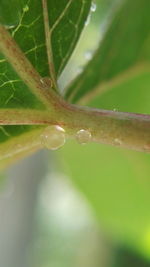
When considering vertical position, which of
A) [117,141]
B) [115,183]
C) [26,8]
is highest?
[26,8]

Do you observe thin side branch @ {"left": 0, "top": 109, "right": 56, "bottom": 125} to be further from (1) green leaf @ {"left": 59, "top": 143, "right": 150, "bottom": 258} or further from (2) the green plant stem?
(1) green leaf @ {"left": 59, "top": 143, "right": 150, "bottom": 258}

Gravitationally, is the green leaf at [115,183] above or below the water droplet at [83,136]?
below

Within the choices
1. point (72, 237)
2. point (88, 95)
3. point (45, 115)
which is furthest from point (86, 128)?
point (72, 237)

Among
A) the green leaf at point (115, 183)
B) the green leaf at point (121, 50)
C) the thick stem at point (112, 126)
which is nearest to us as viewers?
the thick stem at point (112, 126)

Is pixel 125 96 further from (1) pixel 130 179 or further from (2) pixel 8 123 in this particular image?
(2) pixel 8 123

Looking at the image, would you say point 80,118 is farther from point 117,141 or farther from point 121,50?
point 121,50

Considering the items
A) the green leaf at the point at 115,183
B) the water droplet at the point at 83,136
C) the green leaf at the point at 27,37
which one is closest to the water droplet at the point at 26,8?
the green leaf at the point at 27,37

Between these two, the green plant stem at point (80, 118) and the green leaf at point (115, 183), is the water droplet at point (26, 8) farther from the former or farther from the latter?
the green leaf at point (115, 183)

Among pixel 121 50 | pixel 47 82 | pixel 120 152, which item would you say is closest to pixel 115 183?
pixel 120 152
